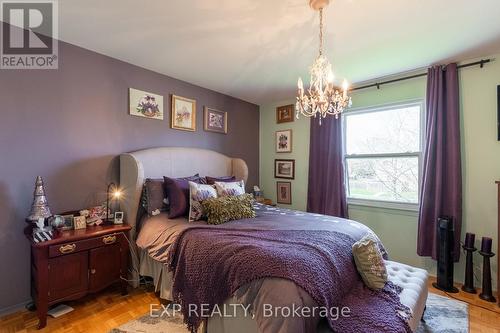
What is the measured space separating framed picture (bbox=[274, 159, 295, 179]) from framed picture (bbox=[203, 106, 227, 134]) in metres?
1.13

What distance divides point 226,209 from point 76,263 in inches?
52.4

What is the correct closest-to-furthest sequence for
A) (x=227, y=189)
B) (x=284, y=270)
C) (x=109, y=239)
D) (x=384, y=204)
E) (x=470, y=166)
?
(x=284, y=270) → (x=109, y=239) → (x=470, y=166) → (x=227, y=189) → (x=384, y=204)

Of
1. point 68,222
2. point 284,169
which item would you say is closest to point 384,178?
point 284,169

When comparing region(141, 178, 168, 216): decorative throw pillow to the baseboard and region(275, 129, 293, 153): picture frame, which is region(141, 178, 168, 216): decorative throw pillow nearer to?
the baseboard

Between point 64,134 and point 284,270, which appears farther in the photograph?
point 64,134

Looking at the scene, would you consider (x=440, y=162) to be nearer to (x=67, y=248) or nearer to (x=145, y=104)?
(x=145, y=104)

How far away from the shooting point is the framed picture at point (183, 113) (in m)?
3.22

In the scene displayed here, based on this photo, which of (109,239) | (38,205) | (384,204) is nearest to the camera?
(38,205)

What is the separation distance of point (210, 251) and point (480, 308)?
2.55 meters

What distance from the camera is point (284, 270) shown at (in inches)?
52.7

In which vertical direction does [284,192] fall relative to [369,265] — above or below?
above

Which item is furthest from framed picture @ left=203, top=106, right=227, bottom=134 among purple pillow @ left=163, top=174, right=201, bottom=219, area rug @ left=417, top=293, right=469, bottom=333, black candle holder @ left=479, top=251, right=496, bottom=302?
black candle holder @ left=479, top=251, right=496, bottom=302

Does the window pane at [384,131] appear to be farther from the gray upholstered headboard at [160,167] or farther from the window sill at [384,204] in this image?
the gray upholstered headboard at [160,167]

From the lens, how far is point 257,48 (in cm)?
240
